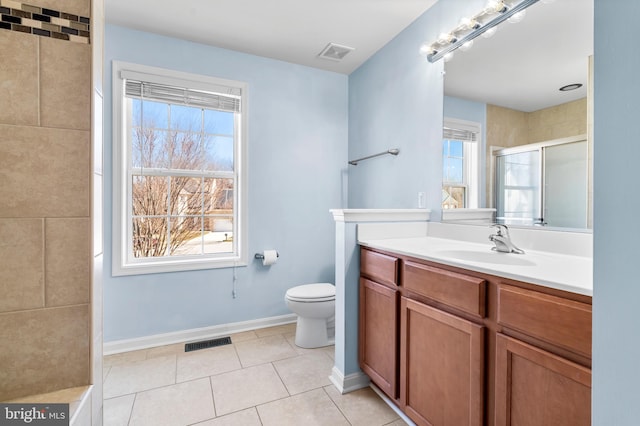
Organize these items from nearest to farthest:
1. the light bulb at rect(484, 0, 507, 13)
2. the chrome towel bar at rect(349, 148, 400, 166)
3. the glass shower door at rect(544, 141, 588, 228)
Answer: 1. the glass shower door at rect(544, 141, 588, 228)
2. the light bulb at rect(484, 0, 507, 13)
3. the chrome towel bar at rect(349, 148, 400, 166)

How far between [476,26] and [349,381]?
2267 mm

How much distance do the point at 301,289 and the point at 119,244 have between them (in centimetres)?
149

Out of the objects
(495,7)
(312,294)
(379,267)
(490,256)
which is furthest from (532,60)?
(312,294)

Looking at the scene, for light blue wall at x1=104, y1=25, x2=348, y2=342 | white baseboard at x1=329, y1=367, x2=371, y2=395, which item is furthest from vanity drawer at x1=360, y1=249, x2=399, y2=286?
light blue wall at x1=104, y1=25, x2=348, y2=342

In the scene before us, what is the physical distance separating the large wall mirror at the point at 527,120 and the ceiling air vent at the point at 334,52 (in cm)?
102

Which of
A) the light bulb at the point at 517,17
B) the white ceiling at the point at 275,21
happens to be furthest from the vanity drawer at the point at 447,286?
the white ceiling at the point at 275,21

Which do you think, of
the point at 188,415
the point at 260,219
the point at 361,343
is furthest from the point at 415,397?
the point at 260,219

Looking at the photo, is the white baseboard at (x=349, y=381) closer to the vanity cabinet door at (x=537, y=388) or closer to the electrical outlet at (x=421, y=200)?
the vanity cabinet door at (x=537, y=388)

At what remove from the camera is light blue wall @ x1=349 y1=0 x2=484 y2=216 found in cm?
206

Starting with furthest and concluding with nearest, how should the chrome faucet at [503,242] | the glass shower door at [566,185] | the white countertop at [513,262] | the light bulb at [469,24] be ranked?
the light bulb at [469,24] < the chrome faucet at [503,242] < the glass shower door at [566,185] < the white countertop at [513,262]

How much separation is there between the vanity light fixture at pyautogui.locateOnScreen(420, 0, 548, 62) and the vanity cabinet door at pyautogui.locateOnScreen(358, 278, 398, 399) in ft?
5.17

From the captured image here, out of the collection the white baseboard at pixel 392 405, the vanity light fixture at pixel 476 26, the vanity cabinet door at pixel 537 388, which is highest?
the vanity light fixture at pixel 476 26

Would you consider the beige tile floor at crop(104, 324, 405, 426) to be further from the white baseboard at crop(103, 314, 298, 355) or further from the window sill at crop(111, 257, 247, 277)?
the window sill at crop(111, 257, 247, 277)

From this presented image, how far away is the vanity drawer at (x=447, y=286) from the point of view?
3.62 feet
